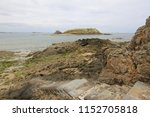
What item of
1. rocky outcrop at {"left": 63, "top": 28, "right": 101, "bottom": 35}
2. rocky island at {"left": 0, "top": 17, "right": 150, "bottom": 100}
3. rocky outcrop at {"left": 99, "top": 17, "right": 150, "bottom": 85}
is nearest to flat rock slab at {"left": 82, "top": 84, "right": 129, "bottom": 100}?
rocky island at {"left": 0, "top": 17, "right": 150, "bottom": 100}

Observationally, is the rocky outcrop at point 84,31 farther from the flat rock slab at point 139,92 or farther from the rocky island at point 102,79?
the flat rock slab at point 139,92

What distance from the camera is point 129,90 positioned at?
373 inches

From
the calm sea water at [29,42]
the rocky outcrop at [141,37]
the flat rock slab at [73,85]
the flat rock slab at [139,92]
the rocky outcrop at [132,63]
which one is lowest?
the calm sea water at [29,42]

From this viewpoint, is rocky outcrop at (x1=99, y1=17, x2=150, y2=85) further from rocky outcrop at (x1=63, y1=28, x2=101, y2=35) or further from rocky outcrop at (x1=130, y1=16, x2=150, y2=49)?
rocky outcrop at (x1=63, y1=28, x2=101, y2=35)

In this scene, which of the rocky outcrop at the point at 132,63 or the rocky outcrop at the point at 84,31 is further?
the rocky outcrop at the point at 84,31

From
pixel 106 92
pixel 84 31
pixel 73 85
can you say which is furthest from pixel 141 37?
pixel 84 31

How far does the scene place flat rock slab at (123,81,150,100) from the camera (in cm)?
871

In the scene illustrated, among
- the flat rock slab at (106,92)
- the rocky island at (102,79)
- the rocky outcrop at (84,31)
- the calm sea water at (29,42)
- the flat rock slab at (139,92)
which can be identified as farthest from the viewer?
the rocky outcrop at (84,31)

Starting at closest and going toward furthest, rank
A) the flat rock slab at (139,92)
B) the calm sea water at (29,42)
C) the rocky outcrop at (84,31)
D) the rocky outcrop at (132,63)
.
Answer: the flat rock slab at (139,92)
the rocky outcrop at (132,63)
the calm sea water at (29,42)
the rocky outcrop at (84,31)

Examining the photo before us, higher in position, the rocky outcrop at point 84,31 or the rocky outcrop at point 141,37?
the rocky outcrop at point 141,37

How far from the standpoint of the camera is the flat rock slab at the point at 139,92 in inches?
343

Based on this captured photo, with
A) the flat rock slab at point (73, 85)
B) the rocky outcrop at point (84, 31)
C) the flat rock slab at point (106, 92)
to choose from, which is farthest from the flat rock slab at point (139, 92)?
the rocky outcrop at point (84, 31)

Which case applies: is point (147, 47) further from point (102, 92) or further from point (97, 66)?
point (97, 66)

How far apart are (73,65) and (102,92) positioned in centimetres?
434
